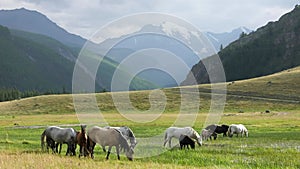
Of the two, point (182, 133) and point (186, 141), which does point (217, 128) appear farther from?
point (186, 141)

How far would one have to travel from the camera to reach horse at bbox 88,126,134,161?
Answer: 24550mm

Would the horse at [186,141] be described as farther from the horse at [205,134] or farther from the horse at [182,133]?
the horse at [205,134]

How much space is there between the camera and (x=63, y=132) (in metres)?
28.3

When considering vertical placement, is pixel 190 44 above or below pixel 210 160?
above

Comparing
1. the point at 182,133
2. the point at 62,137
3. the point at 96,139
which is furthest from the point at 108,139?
the point at 182,133

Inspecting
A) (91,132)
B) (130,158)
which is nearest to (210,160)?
(130,158)

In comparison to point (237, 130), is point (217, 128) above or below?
above

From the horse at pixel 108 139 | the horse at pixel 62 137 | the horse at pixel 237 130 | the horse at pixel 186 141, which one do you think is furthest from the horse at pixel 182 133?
the horse at pixel 237 130

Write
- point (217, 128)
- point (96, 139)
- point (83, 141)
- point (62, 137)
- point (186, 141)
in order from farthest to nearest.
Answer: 1. point (217, 128)
2. point (186, 141)
3. point (62, 137)
4. point (96, 139)
5. point (83, 141)

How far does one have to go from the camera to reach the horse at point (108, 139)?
80.5 feet

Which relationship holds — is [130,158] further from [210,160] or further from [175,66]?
[175,66]

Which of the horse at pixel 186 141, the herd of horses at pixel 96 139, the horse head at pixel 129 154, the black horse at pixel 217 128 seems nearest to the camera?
the horse head at pixel 129 154

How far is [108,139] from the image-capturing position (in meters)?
25.0

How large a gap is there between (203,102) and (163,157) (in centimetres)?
10966
